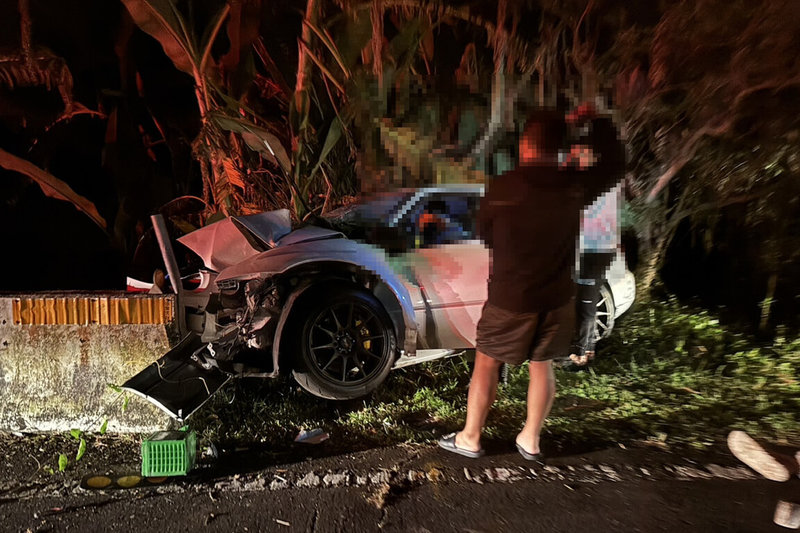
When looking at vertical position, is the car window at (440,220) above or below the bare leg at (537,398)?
above

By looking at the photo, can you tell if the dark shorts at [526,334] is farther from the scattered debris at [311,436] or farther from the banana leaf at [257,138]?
the banana leaf at [257,138]

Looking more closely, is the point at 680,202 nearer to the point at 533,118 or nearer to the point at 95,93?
the point at 533,118

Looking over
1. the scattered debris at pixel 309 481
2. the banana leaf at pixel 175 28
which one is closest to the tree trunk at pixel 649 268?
the scattered debris at pixel 309 481

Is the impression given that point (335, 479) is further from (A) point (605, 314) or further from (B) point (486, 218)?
(A) point (605, 314)

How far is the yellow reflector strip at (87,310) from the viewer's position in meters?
3.61

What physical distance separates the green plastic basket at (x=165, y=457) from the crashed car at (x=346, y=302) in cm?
65

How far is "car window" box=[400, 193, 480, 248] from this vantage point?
3926 millimetres

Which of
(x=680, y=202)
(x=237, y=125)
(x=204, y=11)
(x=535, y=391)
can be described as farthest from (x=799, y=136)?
(x=204, y=11)

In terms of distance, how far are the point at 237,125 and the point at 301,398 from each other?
3.68m

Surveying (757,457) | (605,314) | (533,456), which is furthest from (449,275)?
(757,457)

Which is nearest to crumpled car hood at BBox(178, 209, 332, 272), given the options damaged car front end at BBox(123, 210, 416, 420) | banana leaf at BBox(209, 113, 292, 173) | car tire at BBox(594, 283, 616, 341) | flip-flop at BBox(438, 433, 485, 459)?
damaged car front end at BBox(123, 210, 416, 420)

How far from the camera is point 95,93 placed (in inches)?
408

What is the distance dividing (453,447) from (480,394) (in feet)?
1.40

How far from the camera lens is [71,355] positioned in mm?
3635
